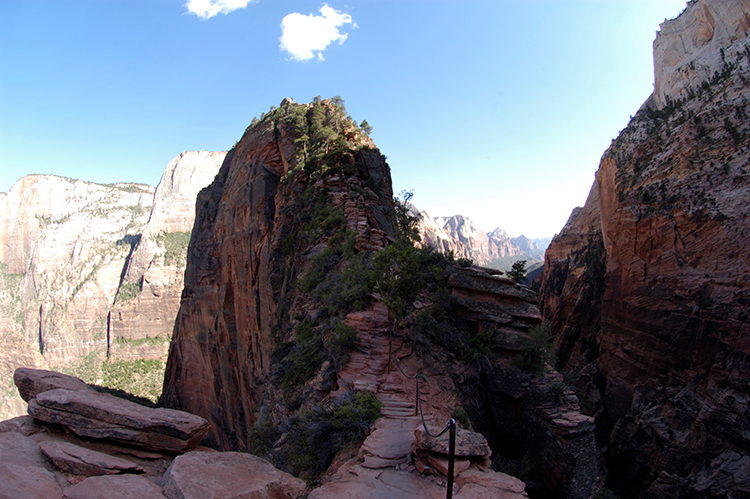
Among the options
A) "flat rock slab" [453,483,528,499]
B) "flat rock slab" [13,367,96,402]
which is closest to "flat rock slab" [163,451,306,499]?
"flat rock slab" [453,483,528,499]

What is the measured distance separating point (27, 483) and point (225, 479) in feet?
7.23

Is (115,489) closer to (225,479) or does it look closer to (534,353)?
(225,479)

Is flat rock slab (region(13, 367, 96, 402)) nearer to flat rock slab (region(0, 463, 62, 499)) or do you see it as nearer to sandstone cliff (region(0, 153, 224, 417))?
flat rock slab (region(0, 463, 62, 499))

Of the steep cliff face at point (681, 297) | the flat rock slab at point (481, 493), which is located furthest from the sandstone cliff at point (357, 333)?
the steep cliff face at point (681, 297)

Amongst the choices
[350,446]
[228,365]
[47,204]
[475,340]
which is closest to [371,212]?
[475,340]

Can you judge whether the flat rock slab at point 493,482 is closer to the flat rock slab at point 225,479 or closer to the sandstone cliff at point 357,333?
the sandstone cliff at point 357,333

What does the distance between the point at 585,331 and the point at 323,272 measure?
33.7m

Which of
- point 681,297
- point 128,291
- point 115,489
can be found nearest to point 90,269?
point 128,291

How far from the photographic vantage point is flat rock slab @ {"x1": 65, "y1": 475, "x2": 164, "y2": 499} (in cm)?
411

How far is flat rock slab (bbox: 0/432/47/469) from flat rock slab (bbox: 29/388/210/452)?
2.03 ft

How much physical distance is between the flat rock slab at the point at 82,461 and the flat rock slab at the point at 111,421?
50 centimetres

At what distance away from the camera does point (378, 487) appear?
5594 millimetres

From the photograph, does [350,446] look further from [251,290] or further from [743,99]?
[743,99]

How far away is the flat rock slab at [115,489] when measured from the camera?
4.11 m
